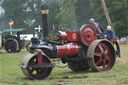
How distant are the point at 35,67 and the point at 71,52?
1.39 meters

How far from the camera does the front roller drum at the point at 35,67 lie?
22.1 ft

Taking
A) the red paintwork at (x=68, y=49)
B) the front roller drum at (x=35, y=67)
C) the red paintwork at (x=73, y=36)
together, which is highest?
the red paintwork at (x=73, y=36)

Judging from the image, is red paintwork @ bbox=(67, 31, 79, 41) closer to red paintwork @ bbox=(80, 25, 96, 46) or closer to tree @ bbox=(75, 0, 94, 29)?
red paintwork @ bbox=(80, 25, 96, 46)

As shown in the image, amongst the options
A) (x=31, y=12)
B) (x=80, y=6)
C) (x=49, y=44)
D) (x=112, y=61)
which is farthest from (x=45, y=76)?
(x=31, y=12)

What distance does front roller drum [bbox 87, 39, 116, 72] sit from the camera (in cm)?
788

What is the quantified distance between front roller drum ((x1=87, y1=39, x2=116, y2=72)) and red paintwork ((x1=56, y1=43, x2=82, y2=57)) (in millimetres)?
317

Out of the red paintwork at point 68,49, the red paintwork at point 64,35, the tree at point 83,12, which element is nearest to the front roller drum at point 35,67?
the red paintwork at point 68,49

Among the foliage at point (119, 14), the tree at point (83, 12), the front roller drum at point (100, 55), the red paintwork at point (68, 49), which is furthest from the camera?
the tree at point (83, 12)

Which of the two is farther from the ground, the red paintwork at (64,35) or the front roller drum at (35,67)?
the red paintwork at (64,35)

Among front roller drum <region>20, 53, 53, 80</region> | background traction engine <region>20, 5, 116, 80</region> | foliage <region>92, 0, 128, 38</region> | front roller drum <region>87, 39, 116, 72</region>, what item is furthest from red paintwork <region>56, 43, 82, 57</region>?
foliage <region>92, 0, 128, 38</region>

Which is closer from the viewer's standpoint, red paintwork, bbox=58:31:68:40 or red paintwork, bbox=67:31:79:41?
red paintwork, bbox=58:31:68:40

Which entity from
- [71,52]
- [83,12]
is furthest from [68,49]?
[83,12]

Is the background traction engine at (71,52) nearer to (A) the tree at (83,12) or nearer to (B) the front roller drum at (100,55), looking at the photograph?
(B) the front roller drum at (100,55)

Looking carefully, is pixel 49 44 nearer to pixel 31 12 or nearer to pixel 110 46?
pixel 110 46
